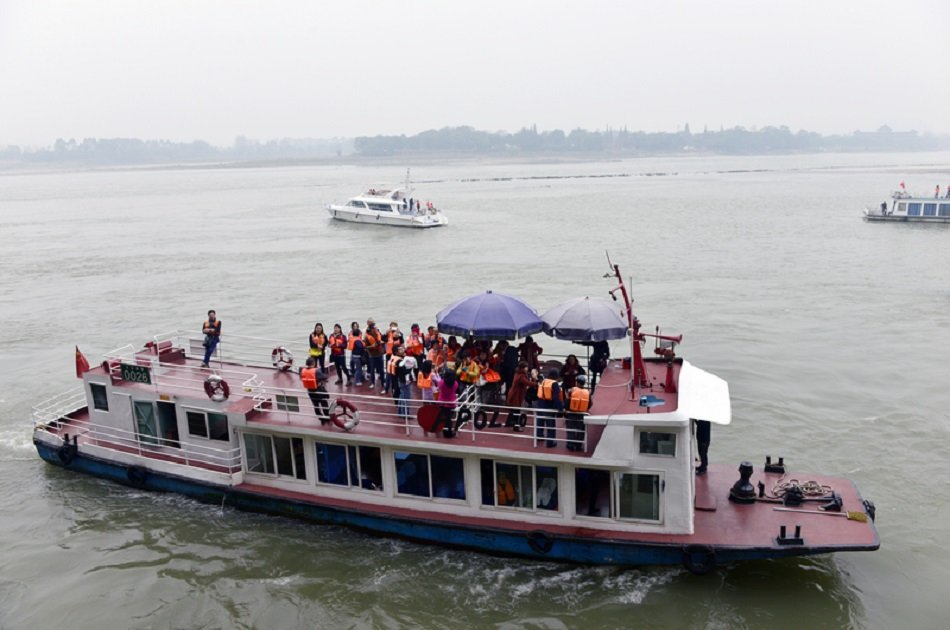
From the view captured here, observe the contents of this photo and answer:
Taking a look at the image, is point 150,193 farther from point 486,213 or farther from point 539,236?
point 539,236

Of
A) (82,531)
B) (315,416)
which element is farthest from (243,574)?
(82,531)

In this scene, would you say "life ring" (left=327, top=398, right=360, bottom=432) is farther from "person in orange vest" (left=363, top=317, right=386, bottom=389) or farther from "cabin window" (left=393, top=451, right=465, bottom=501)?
"person in orange vest" (left=363, top=317, right=386, bottom=389)

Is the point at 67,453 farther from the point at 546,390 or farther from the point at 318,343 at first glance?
the point at 546,390

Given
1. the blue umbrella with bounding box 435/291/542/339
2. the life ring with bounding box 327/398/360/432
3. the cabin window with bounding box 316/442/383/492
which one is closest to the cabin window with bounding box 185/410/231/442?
the cabin window with bounding box 316/442/383/492

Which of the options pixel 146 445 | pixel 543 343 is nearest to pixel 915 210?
pixel 543 343

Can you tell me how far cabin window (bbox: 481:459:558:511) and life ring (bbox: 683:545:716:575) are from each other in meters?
2.35

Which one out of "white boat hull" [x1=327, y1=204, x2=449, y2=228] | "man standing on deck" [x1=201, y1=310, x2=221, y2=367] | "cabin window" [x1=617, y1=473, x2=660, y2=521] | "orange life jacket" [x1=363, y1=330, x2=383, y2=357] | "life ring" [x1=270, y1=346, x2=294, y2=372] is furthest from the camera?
"white boat hull" [x1=327, y1=204, x2=449, y2=228]

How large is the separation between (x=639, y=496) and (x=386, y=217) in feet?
192

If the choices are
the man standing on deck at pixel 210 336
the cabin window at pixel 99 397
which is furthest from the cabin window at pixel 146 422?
the man standing on deck at pixel 210 336

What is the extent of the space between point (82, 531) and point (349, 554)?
6229mm

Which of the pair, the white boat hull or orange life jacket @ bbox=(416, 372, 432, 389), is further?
the white boat hull

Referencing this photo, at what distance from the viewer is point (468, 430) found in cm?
1415

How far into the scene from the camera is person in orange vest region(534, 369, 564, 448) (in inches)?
532

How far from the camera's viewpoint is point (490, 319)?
1477 cm
